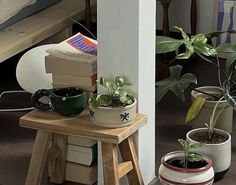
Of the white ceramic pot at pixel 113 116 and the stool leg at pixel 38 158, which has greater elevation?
the white ceramic pot at pixel 113 116

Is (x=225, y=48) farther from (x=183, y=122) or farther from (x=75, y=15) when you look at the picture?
(x=75, y=15)

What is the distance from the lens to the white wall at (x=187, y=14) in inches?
139

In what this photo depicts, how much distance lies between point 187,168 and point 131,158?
0.60ft

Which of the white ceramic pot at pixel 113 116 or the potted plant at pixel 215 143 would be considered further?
the potted plant at pixel 215 143

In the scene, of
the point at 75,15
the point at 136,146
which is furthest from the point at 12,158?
the point at 75,15

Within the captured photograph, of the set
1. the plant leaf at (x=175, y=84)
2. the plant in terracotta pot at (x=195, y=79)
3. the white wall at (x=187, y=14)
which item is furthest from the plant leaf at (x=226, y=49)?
the white wall at (x=187, y=14)

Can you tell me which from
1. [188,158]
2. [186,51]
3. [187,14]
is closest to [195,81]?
[186,51]

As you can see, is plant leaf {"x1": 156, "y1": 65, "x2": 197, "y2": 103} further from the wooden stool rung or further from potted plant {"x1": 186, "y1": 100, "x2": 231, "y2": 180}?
the wooden stool rung

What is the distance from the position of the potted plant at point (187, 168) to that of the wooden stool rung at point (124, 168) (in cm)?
10

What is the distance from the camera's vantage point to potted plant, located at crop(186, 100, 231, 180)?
7.22 feet

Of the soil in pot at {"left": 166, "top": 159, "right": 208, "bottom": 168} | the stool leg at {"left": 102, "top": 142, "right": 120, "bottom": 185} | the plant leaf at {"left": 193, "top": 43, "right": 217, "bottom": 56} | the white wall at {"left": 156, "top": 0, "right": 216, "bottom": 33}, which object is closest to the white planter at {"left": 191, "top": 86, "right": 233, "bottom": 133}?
the plant leaf at {"left": 193, "top": 43, "right": 217, "bottom": 56}

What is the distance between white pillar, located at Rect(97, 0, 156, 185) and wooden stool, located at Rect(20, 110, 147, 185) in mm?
66

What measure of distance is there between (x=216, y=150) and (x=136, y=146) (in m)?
0.29

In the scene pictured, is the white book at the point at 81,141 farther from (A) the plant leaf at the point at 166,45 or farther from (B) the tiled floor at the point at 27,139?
A: (A) the plant leaf at the point at 166,45
